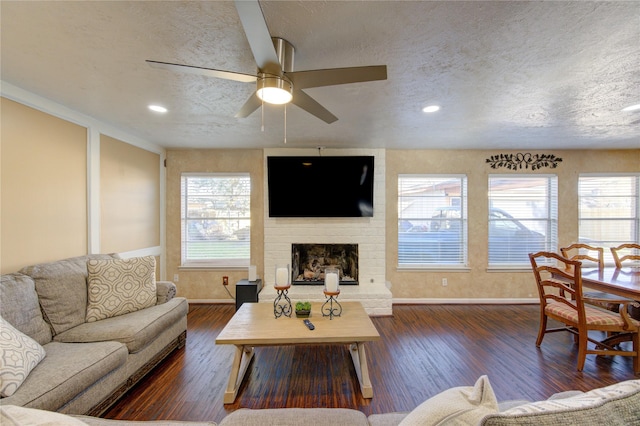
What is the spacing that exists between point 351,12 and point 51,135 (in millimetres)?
2781

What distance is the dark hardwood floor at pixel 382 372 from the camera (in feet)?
6.35

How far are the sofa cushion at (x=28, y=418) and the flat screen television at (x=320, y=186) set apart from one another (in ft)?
10.8

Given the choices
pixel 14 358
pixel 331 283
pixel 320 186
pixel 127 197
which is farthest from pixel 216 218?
pixel 14 358

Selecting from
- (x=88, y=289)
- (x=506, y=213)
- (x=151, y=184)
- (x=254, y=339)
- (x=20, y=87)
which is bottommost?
(x=254, y=339)

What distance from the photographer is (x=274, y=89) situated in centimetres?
147

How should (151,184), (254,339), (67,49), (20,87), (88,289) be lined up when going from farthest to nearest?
(151,184), (88,289), (20,87), (254,339), (67,49)

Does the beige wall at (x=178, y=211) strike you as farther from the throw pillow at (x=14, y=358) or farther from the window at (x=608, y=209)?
the window at (x=608, y=209)

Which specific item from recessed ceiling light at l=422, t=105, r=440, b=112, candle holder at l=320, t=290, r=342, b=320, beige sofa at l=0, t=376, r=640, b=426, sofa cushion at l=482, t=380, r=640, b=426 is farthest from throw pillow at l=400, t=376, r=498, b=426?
recessed ceiling light at l=422, t=105, r=440, b=112

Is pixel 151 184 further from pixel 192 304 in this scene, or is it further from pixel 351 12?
pixel 351 12

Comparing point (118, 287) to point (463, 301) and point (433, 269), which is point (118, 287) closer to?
point (433, 269)

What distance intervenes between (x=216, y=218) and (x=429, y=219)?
3.36 m

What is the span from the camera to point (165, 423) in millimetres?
1116

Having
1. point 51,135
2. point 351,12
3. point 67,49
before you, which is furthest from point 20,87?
point 351,12

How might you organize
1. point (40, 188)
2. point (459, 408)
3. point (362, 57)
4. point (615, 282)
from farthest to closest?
1. point (615, 282)
2. point (40, 188)
3. point (362, 57)
4. point (459, 408)
